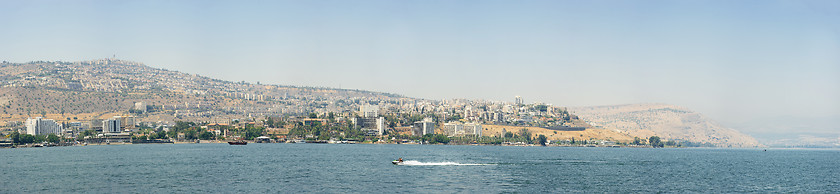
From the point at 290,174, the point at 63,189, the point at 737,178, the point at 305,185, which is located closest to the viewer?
the point at 63,189

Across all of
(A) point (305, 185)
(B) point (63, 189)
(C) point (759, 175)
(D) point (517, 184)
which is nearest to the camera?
(B) point (63, 189)

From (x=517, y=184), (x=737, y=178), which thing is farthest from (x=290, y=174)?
(x=737, y=178)

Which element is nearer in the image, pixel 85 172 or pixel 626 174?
pixel 85 172

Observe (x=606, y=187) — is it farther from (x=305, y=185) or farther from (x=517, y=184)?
(x=305, y=185)

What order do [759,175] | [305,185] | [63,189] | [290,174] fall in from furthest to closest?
[759,175], [290,174], [305,185], [63,189]

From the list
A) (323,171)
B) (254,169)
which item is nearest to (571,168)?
Answer: (323,171)

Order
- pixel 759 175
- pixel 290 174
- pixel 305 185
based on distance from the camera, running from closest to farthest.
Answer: pixel 305 185 < pixel 290 174 < pixel 759 175

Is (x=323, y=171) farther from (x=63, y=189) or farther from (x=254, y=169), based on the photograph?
(x=63, y=189)

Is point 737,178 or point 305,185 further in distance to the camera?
point 737,178

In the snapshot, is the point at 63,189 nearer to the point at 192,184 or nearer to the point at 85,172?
the point at 192,184
